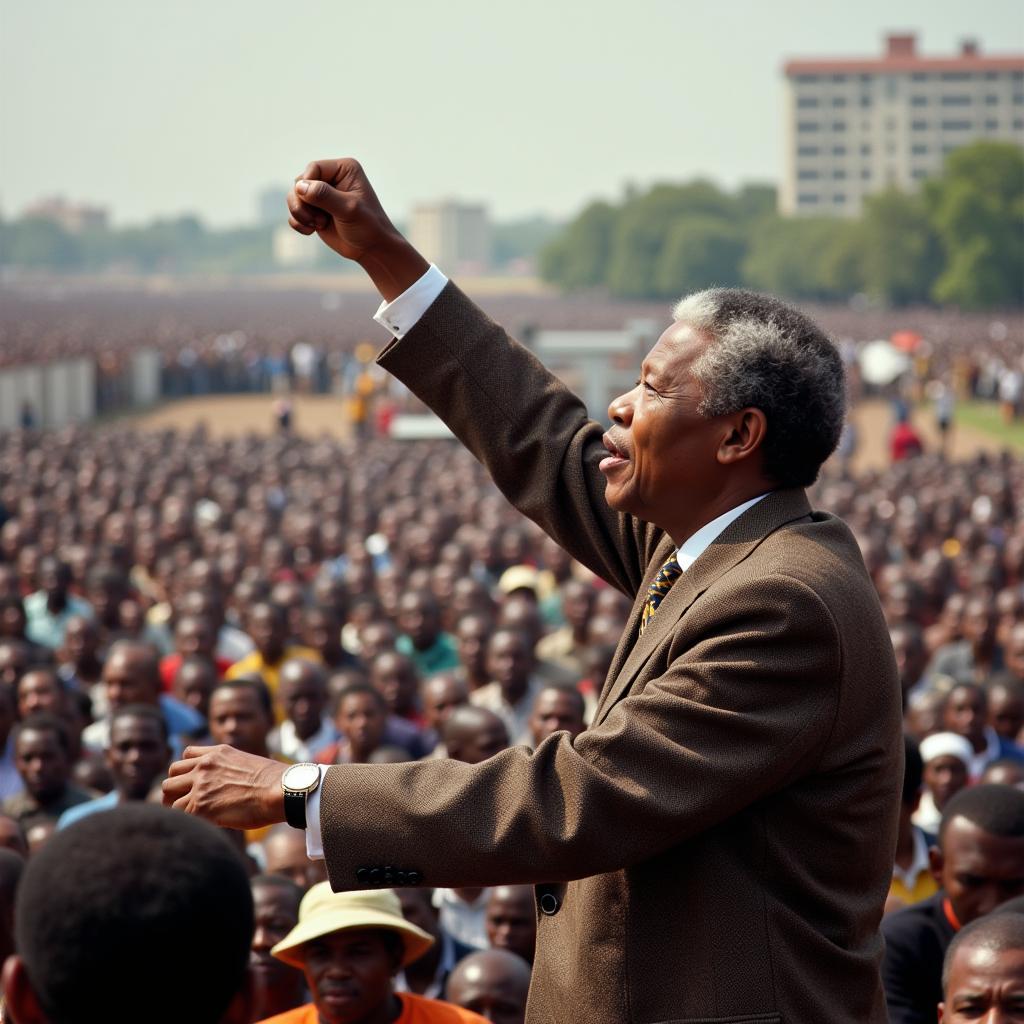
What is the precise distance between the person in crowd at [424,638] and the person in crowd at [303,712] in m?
2.14

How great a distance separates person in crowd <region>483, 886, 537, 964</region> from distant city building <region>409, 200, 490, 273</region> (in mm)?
172184

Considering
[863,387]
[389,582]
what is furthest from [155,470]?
[863,387]

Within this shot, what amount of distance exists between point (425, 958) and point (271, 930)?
2.26 feet

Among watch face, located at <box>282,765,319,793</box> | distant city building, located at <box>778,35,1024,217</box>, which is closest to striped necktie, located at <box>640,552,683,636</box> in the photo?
watch face, located at <box>282,765,319,793</box>

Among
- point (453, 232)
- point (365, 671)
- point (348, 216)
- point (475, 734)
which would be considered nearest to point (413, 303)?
point (348, 216)

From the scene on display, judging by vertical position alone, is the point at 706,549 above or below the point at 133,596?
above

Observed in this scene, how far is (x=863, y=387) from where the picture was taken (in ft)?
134

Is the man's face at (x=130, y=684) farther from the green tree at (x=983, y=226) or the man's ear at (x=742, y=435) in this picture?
the green tree at (x=983, y=226)

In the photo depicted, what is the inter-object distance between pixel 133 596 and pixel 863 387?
31.1 m

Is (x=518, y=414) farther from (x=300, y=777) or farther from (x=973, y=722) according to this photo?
(x=973, y=722)

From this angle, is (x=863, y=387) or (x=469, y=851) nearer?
(x=469, y=851)

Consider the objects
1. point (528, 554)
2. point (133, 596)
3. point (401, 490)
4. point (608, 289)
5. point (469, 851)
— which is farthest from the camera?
point (608, 289)

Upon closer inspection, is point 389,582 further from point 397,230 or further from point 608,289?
point 608,289

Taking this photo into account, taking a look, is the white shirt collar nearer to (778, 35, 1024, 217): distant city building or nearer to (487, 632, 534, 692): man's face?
(487, 632, 534, 692): man's face
